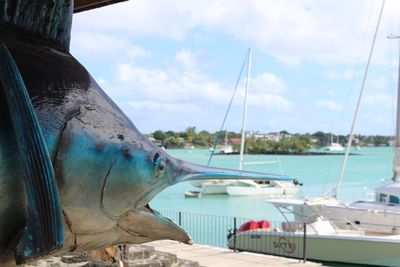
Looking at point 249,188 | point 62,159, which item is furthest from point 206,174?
point 249,188

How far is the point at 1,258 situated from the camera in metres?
1.40

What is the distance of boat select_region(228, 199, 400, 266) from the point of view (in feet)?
50.3

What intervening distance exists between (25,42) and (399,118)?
61.9 ft

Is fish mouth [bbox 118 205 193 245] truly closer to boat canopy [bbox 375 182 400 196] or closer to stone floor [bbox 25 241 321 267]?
stone floor [bbox 25 241 321 267]

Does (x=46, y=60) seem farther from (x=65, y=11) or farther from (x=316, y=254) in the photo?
(x=316, y=254)

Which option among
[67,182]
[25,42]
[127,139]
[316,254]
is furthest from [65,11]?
[316,254]

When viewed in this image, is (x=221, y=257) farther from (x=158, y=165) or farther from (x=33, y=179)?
(x=33, y=179)

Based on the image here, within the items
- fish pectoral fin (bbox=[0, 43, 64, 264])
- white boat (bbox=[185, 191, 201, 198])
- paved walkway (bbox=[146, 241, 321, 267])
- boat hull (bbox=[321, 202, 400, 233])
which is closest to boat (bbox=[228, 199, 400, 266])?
boat hull (bbox=[321, 202, 400, 233])

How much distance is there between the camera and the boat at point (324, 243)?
1533 cm

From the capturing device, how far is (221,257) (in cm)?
1059

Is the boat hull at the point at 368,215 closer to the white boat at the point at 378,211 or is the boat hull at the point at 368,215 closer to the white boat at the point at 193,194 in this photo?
the white boat at the point at 378,211

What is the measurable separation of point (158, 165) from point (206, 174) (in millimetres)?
150

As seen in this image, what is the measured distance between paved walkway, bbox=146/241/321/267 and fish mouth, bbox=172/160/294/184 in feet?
26.7

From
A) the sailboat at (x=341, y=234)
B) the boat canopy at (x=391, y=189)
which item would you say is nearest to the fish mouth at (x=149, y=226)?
Answer: the sailboat at (x=341, y=234)
